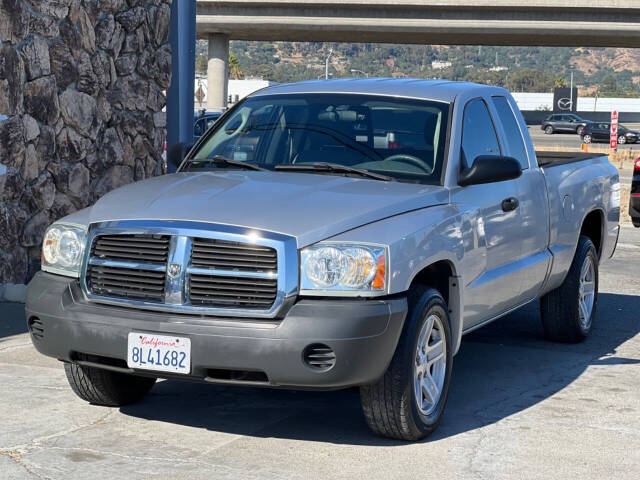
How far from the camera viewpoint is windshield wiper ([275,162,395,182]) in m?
6.43

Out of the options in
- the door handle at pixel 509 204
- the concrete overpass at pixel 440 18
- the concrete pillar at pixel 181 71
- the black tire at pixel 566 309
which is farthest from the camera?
the concrete overpass at pixel 440 18

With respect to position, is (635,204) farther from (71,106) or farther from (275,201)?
(275,201)

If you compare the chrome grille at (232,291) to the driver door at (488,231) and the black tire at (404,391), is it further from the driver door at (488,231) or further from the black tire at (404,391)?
the driver door at (488,231)

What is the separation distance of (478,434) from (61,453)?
2.10 metres

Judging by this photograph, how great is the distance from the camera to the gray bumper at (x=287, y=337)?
525cm

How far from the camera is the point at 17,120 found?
30.1 ft

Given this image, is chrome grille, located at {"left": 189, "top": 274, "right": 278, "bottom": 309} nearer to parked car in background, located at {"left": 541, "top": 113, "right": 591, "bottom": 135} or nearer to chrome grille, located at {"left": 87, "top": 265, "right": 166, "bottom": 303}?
chrome grille, located at {"left": 87, "top": 265, "right": 166, "bottom": 303}

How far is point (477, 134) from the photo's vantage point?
23.5 ft

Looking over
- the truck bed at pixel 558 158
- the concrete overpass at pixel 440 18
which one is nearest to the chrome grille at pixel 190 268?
the truck bed at pixel 558 158

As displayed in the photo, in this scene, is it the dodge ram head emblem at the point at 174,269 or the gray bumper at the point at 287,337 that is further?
the dodge ram head emblem at the point at 174,269

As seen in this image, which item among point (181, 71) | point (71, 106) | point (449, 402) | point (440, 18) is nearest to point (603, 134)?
point (440, 18)

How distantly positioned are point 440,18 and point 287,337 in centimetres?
5094

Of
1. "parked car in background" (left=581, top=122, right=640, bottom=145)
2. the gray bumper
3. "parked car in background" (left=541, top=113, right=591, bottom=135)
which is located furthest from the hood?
"parked car in background" (left=541, top=113, right=591, bottom=135)

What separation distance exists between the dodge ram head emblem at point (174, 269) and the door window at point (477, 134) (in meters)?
2.03
